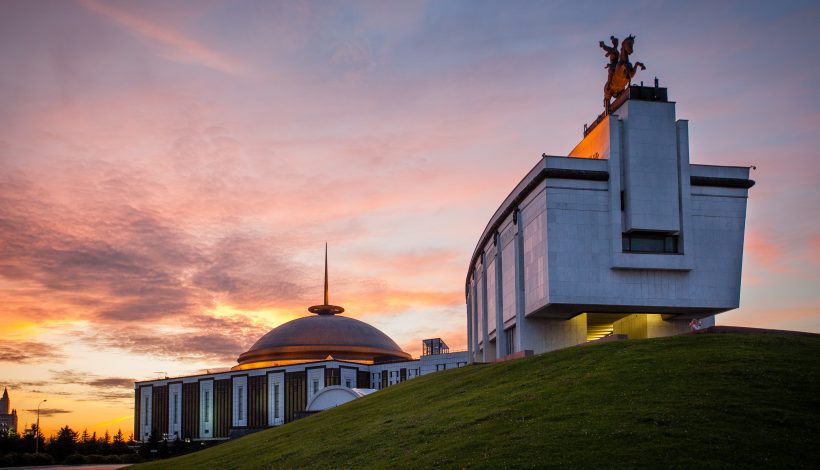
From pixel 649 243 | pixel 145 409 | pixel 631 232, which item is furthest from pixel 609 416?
pixel 145 409

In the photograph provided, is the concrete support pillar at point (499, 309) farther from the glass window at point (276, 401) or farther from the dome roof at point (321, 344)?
the dome roof at point (321, 344)

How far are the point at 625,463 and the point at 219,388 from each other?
11535cm

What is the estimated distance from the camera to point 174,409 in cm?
13900

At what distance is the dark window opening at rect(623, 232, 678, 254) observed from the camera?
58875 mm

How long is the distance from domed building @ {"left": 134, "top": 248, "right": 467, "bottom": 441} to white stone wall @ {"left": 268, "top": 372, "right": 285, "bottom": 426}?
0.48 feet

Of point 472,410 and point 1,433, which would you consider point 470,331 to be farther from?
point 472,410

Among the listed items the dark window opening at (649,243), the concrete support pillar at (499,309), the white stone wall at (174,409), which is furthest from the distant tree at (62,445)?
the dark window opening at (649,243)

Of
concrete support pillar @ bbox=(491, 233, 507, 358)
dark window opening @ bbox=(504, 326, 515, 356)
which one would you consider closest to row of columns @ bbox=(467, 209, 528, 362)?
concrete support pillar @ bbox=(491, 233, 507, 358)

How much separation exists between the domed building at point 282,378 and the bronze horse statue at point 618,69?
5775 centimetres

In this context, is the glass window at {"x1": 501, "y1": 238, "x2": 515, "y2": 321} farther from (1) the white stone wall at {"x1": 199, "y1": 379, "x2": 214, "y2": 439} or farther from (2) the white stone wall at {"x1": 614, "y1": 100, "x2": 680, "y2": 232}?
(1) the white stone wall at {"x1": 199, "y1": 379, "x2": 214, "y2": 439}

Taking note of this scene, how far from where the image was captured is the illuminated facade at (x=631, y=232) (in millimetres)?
58062

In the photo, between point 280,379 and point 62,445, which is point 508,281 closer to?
point 62,445

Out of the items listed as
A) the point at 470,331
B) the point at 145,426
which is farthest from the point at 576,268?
the point at 145,426

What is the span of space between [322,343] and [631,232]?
8424 centimetres
